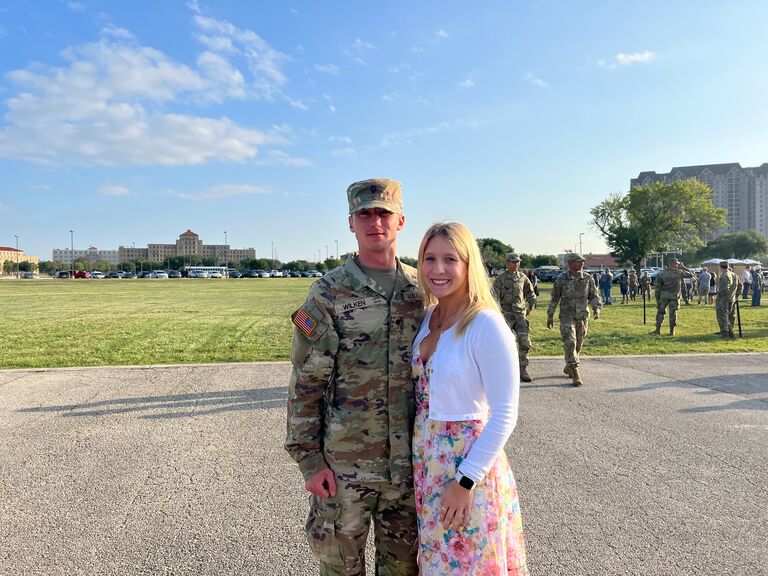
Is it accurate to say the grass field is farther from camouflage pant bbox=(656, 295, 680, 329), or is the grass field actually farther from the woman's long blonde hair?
the woman's long blonde hair

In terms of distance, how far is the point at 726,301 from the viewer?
41.9 feet

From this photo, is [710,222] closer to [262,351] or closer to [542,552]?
[262,351]

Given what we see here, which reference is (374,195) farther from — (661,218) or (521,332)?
(661,218)

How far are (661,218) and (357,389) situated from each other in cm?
5573

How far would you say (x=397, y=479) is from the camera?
82.0 inches

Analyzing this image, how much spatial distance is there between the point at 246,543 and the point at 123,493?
1395mm

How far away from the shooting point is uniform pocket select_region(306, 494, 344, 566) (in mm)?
2096

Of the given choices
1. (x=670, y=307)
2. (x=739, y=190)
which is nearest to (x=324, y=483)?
(x=670, y=307)

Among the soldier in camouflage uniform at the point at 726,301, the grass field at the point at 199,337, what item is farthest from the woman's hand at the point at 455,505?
the soldier in camouflage uniform at the point at 726,301

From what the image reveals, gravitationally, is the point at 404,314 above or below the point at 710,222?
below

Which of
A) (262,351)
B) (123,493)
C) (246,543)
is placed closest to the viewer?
(246,543)

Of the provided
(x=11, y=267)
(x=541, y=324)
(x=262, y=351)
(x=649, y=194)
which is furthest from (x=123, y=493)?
(x=11, y=267)

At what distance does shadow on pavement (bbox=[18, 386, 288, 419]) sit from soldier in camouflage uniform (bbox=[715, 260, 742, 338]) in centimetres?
1171

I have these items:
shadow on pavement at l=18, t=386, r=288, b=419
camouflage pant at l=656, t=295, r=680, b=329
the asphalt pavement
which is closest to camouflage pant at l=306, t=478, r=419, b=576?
the asphalt pavement
